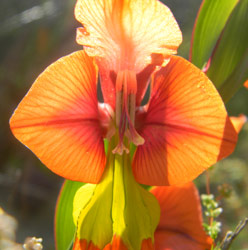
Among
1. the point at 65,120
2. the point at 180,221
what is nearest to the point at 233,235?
the point at 180,221

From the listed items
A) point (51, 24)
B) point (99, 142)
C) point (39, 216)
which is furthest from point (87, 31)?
point (51, 24)

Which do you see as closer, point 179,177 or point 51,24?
point 179,177

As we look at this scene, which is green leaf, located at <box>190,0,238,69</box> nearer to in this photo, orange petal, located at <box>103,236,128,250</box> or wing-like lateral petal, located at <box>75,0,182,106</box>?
wing-like lateral petal, located at <box>75,0,182,106</box>

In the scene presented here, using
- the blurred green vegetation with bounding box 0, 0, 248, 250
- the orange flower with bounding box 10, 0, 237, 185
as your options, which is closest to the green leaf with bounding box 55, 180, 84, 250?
the orange flower with bounding box 10, 0, 237, 185

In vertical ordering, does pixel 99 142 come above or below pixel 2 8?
below

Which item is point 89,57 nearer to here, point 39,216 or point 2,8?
point 39,216

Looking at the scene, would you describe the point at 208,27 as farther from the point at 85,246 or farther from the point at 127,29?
the point at 85,246
